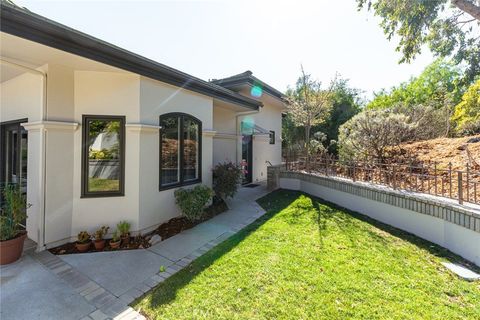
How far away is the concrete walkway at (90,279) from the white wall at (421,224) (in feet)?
13.5

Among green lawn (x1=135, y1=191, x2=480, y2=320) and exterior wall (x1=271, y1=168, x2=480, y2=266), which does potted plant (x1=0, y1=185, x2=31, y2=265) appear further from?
exterior wall (x1=271, y1=168, x2=480, y2=266)

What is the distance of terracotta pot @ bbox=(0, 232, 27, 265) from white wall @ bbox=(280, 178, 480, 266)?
26.2 feet

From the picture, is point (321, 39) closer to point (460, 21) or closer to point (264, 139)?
point (460, 21)

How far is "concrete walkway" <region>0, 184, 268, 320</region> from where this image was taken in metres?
2.96

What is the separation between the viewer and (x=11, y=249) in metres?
4.05

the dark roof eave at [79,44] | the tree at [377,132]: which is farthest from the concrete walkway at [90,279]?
the tree at [377,132]

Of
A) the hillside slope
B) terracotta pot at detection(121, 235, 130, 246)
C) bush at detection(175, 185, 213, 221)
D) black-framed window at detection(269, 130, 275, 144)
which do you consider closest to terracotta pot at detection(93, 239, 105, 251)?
terracotta pot at detection(121, 235, 130, 246)

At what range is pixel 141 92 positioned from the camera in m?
5.22

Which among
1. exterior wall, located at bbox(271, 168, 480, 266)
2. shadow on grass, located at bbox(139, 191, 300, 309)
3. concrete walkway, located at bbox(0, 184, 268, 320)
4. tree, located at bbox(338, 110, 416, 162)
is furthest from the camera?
tree, located at bbox(338, 110, 416, 162)

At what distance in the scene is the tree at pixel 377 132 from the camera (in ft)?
25.3

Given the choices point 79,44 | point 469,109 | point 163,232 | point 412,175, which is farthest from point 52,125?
point 469,109

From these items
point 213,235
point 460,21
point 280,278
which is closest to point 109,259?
point 213,235

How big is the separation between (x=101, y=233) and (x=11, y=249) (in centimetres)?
138

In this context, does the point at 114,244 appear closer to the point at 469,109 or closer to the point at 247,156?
the point at 247,156
